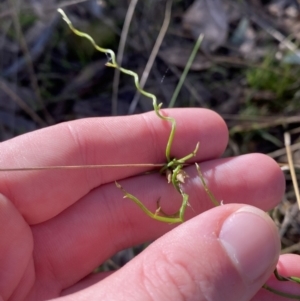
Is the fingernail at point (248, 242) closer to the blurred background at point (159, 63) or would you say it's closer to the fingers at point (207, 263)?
the fingers at point (207, 263)

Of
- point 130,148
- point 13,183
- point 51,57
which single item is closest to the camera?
point 13,183

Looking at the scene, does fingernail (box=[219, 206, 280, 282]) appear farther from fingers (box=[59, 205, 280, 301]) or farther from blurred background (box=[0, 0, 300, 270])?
blurred background (box=[0, 0, 300, 270])

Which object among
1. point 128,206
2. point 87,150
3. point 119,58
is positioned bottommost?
point 128,206

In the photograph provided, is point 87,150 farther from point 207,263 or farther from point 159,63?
point 159,63

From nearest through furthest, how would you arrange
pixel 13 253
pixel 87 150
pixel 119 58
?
1. pixel 13 253
2. pixel 87 150
3. pixel 119 58

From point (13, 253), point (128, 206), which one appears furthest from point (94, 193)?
point (13, 253)

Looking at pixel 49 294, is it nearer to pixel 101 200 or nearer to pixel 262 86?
pixel 101 200

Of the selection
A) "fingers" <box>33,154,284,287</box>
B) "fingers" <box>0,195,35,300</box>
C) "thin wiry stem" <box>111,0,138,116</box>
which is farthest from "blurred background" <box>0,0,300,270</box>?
"fingers" <box>0,195,35,300</box>

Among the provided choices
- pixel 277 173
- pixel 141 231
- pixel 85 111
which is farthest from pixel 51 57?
pixel 277 173
